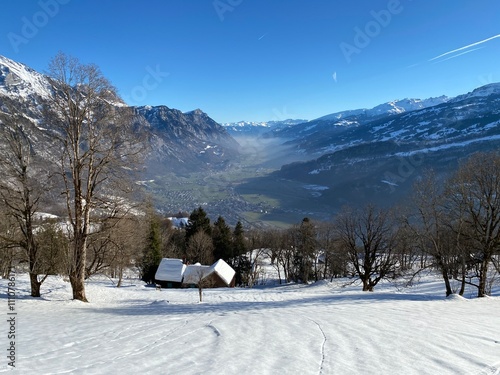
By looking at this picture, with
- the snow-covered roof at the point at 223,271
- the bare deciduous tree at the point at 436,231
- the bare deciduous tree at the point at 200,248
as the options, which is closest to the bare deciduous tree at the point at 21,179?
the bare deciduous tree at the point at 436,231

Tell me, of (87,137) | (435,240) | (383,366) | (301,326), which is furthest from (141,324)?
(435,240)

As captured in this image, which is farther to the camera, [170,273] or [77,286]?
[170,273]

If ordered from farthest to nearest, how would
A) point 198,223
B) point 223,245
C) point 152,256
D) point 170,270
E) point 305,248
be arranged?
point 198,223, point 223,245, point 152,256, point 305,248, point 170,270

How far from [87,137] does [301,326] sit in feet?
40.4

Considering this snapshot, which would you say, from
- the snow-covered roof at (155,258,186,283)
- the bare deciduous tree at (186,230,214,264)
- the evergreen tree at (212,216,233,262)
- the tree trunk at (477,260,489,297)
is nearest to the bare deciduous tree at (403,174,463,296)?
the tree trunk at (477,260,489,297)

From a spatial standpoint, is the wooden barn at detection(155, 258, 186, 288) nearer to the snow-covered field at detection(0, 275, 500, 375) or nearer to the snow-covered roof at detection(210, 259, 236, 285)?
the snow-covered roof at detection(210, 259, 236, 285)

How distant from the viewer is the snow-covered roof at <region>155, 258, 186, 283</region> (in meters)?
47.6

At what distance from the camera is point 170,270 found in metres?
48.5

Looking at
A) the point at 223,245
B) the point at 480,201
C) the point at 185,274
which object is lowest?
the point at 185,274

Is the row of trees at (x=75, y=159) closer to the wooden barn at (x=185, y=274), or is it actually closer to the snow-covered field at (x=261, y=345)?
the snow-covered field at (x=261, y=345)

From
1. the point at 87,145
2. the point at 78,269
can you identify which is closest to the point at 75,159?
the point at 87,145

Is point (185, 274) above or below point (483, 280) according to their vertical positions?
below

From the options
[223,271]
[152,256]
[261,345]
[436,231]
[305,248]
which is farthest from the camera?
[152,256]

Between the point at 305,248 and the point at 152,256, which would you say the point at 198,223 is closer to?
the point at 152,256
